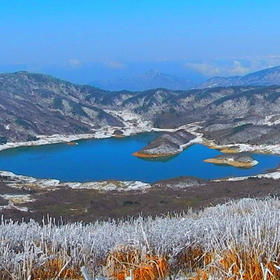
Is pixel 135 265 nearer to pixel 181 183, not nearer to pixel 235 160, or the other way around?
pixel 181 183

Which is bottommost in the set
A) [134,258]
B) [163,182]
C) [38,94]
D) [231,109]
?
[134,258]

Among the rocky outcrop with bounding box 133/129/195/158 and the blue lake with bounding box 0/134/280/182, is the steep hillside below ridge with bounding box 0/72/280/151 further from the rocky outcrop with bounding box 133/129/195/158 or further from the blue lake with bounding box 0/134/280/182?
the blue lake with bounding box 0/134/280/182

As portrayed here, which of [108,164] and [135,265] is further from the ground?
[108,164]

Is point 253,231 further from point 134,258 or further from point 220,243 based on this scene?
point 134,258

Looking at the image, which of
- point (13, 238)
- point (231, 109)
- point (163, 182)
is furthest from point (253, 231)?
point (231, 109)

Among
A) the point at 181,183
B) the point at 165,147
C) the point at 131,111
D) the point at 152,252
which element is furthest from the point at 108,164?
the point at 131,111

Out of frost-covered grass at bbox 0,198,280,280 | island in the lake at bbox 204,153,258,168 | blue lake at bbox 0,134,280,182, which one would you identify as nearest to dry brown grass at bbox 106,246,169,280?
frost-covered grass at bbox 0,198,280,280
